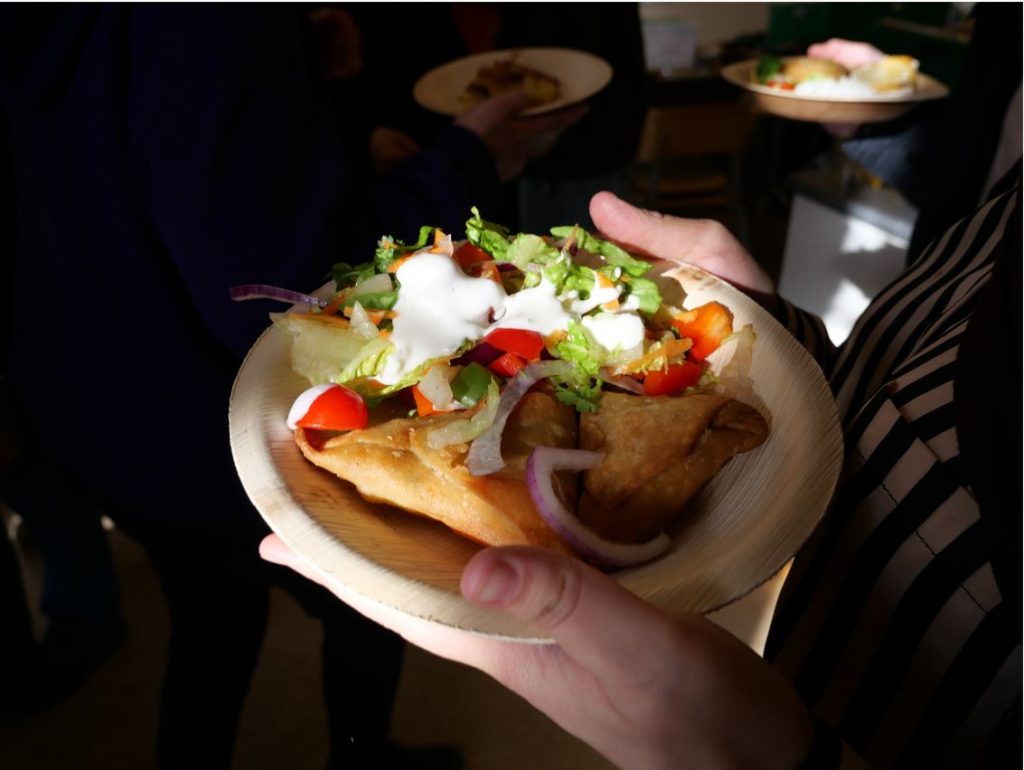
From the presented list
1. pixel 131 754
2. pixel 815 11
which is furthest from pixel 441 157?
pixel 815 11

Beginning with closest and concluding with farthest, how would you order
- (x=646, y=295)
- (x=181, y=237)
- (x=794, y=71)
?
(x=646, y=295) < (x=181, y=237) < (x=794, y=71)

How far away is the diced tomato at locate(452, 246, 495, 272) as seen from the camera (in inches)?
52.4

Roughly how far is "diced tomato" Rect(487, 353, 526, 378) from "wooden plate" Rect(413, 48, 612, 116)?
145 centimetres

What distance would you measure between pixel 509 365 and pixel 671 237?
0.51 meters

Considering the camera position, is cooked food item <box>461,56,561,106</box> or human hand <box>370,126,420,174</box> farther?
cooked food item <box>461,56,561,106</box>

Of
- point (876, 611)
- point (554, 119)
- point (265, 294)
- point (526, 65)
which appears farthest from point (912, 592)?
point (526, 65)

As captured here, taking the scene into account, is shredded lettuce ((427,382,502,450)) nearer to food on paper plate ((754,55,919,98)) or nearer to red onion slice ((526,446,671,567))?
red onion slice ((526,446,671,567))

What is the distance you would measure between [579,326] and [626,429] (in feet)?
0.63

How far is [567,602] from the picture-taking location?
2.39 feet

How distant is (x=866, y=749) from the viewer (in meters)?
1.11

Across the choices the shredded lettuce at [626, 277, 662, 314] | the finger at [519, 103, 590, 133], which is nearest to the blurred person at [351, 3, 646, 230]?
the finger at [519, 103, 590, 133]

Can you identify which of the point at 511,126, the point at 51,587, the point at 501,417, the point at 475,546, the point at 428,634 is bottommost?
the point at 51,587

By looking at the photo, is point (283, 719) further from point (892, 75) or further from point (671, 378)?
point (892, 75)

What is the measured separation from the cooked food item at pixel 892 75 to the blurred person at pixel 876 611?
1.54 meters
